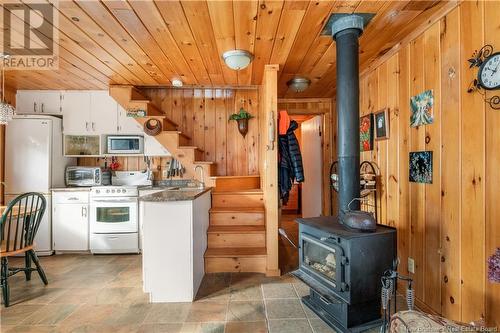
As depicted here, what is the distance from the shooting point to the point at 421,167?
1.92m

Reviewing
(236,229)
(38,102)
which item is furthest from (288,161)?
(38,102)

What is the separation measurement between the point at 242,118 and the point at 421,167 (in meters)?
2.53

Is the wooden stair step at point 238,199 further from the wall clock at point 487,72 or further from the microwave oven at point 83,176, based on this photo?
the wall clock at point 487,72

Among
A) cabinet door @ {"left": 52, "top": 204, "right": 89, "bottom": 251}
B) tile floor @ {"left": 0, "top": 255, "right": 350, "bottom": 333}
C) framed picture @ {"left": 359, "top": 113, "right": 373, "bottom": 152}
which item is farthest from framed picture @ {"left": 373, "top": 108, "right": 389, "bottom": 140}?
cabinet door @ {"left": 52, "top": 204, "right": 89, "bottom": 251}

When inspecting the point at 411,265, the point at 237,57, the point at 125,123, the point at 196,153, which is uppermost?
the point at 237,57

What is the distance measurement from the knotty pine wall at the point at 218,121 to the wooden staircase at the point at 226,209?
0.20m

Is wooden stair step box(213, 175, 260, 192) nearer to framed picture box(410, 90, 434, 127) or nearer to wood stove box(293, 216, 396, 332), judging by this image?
wood stove box(293, 216, 396, 332)

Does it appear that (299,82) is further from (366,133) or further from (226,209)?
(226,209)

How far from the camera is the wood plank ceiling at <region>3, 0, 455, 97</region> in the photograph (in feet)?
5.57

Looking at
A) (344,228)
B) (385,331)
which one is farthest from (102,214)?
(385,331)

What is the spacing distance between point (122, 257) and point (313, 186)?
3199mm

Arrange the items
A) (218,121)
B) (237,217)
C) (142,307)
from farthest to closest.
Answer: (218,121) → (237,217) → (142,307)

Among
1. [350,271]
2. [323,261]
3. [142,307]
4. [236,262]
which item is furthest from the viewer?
[236,262]

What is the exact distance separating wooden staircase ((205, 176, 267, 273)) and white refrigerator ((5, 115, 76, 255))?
230 centimetres
